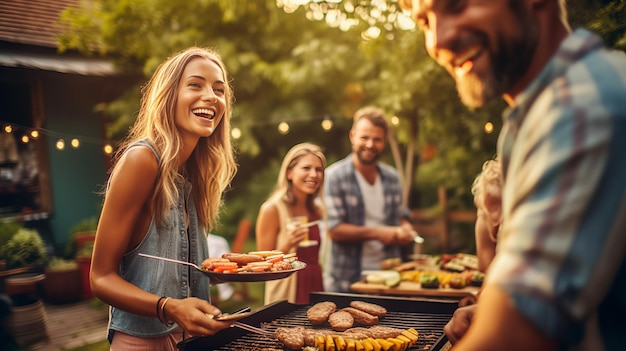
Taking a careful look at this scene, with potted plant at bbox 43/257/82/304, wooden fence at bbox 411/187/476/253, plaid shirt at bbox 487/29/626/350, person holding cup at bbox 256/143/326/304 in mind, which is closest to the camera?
plaid shirt at bbox 487/29/626/350

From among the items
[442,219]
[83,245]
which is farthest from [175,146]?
[442,219]

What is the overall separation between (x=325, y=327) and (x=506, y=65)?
2.03m

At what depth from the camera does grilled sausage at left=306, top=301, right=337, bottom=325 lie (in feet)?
9.25

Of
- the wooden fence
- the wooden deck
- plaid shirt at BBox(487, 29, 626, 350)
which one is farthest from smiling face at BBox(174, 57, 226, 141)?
the wooden fence

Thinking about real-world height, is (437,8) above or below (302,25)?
below

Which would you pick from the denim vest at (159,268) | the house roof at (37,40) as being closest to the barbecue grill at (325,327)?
the denim vest at (159,268)

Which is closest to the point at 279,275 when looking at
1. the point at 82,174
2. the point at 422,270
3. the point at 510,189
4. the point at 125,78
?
the point at 510,189

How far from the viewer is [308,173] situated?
464 cm

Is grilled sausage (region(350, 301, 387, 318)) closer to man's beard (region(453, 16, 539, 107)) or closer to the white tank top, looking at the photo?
man's beard (region(453, 16, 539, 107))

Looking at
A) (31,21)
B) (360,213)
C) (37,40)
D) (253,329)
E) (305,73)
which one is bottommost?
(253,329)

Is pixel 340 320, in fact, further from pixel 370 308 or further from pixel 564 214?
pixel 564 214

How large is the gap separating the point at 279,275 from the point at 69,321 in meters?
5.46

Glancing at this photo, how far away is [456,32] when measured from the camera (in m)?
1.16

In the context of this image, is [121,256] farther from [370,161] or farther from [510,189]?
[370,161]
